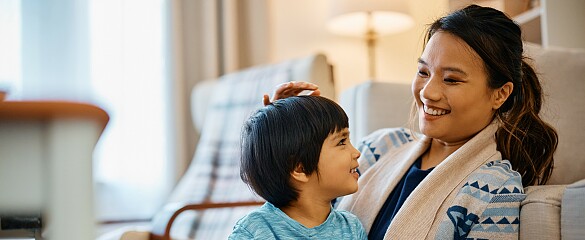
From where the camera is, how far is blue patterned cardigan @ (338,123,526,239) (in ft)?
3.75

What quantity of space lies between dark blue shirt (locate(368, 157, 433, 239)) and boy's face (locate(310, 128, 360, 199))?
13 centimetres

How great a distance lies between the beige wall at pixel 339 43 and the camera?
3320 millimetres

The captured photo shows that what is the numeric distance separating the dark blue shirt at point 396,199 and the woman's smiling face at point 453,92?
9cm

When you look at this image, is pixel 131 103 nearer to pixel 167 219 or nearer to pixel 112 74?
pixel 112 74

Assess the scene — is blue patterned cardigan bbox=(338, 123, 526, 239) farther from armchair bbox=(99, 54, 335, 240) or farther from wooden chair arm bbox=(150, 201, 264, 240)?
armchair bbox=(99, 54, 335, 240)

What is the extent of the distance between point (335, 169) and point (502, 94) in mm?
367

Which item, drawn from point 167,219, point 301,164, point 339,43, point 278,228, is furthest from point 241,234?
point 339,43

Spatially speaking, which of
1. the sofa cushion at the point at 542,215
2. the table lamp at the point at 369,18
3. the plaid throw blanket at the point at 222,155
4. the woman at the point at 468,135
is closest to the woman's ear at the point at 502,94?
the woman at the point at 468,135

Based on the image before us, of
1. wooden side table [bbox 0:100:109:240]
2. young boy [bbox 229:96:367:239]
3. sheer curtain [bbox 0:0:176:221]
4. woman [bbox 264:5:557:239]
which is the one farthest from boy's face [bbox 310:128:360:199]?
sheer curtain [bbox 0:0:176:221]

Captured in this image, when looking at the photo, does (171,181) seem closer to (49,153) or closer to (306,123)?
(306,123)

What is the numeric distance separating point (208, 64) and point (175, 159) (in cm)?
47

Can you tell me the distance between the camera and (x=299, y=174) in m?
1.23

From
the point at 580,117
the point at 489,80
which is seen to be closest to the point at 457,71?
the point at 489,80

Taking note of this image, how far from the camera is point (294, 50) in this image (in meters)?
3.34
